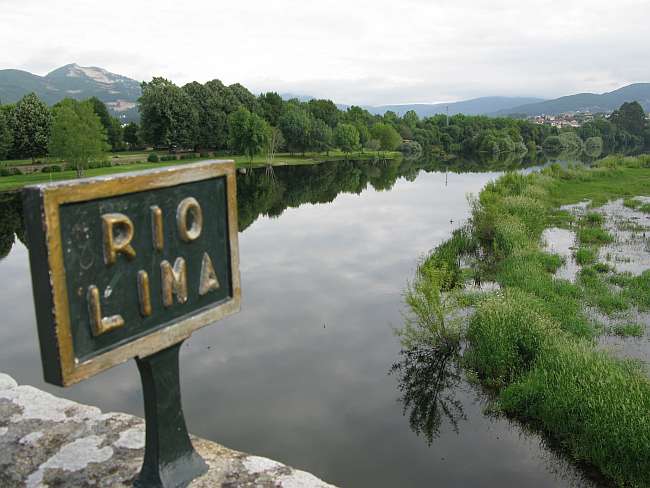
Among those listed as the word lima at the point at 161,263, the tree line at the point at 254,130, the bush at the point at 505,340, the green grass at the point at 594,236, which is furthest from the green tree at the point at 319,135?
the word lima at the point at 161,263

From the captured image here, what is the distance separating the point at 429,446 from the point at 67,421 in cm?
714

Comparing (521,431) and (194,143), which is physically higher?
(194,143)

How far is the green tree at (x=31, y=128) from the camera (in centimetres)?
5384

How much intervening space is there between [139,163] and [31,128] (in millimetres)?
10744

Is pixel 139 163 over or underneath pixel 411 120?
underneath

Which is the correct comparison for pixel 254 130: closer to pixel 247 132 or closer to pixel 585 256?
pixel 247 132

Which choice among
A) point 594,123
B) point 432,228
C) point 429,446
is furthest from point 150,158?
point 594,123

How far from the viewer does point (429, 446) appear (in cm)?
1116

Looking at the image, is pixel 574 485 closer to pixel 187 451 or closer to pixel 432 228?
pixel 187 451

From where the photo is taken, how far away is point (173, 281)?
15.4 feet

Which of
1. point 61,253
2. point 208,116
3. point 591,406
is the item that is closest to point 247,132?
point 208,116

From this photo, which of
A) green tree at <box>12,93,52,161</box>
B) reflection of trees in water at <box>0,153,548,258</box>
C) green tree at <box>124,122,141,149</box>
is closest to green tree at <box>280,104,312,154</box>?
reflection of trees in water at <box>0,153,548,258</box>

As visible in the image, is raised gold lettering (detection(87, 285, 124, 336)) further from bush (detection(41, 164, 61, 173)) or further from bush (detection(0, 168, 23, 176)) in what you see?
bush (detection(41, 164, 61, 173))

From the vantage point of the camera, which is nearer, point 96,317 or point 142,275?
point 96,317
